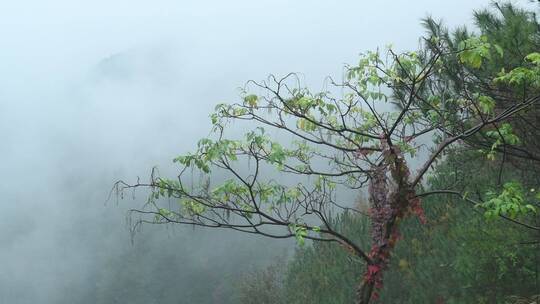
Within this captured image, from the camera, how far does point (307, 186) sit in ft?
64.2

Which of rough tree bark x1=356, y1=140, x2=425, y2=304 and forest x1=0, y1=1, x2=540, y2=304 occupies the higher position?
forest x1=0, y1=1, x2=540, y2=304

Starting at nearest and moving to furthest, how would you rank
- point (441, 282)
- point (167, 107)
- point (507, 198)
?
point (507, 198) < point (441, 282) < point (167, 107)

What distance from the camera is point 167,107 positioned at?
57500mm

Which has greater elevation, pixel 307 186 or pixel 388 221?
pixel 307 186

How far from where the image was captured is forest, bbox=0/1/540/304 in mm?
3906

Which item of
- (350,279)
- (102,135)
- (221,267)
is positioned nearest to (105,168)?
(102,135)

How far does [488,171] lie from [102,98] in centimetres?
5863

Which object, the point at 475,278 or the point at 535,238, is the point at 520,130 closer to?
the point at 535,238

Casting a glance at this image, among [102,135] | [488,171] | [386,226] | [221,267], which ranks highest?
[102,135]

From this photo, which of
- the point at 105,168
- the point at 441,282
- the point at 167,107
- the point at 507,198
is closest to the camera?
the point at 507,198

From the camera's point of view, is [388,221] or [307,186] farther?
[307,186]

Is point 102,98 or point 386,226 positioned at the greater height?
point 102,98

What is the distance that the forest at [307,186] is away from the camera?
391 cm

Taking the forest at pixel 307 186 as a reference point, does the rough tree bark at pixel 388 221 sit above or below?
below
